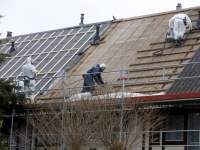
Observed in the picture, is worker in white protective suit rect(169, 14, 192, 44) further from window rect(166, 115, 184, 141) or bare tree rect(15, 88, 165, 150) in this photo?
bare tree rect(15, 88, 165, 150)

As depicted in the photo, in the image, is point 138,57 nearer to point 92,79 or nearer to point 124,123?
point 92,79

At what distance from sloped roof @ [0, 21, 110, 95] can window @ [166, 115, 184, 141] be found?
741cm

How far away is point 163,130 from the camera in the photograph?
19.0 m

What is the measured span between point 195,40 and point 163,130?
5.23m

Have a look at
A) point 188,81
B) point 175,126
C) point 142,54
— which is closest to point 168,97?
point 175,126

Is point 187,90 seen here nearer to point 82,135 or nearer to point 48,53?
point 82,135

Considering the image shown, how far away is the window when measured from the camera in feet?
61.7

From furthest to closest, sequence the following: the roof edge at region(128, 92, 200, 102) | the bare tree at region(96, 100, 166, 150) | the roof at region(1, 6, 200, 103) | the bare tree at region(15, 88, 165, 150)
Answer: the roof at region(1, 6, 200, 103) → the roof edge at region(128, 92, 200, 102) → the bare tree at region(15, 88, 165, 150) → the bare tree at region(96, 100, 166, 150)

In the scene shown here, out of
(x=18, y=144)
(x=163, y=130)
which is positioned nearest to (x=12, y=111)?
(x=18, y=144)

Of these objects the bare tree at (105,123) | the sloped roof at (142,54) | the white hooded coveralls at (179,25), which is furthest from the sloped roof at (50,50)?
the bare tree at (105,123)

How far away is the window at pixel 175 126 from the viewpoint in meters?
18.8

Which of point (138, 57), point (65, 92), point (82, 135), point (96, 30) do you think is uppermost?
point (96, 30)

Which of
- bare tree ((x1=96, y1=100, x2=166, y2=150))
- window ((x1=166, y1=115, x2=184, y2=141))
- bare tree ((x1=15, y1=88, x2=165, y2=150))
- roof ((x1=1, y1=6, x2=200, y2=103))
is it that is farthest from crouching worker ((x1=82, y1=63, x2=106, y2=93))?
window ((x1=166, y1=115, x2=184, y2=141))

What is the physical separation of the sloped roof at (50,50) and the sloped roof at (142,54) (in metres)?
0.86
